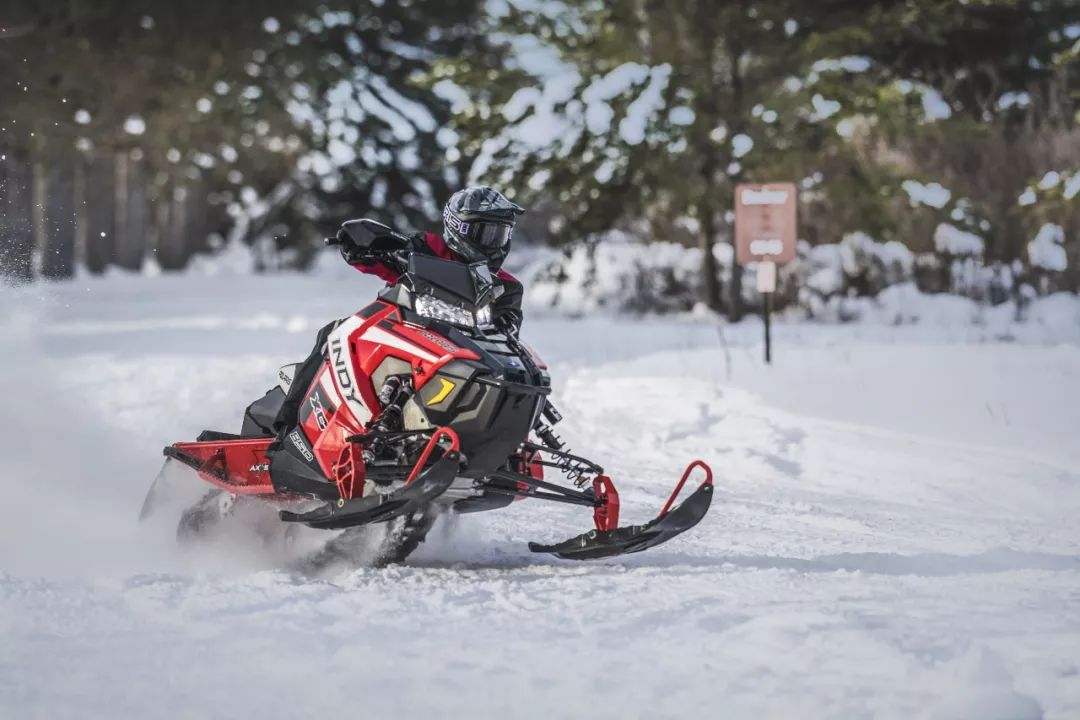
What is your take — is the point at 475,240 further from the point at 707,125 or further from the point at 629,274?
the point at 629,274

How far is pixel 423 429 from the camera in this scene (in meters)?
6.27

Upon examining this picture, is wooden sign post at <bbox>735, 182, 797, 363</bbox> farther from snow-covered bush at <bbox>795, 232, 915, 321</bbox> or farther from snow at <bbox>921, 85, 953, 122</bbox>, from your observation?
snow at <bbox>921, 85, 953, 122</bbox>

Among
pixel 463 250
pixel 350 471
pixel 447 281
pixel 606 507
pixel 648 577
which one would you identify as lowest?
pixel 648 577

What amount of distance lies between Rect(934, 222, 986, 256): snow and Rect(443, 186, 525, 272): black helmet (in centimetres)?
1584

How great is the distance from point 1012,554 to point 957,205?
15.2 metres

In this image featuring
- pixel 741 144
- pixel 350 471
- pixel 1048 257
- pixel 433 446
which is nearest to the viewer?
pixel 433 446

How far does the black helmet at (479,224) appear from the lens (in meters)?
6.67

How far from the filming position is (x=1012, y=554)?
693 centimetres

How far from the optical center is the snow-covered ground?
4.43 m

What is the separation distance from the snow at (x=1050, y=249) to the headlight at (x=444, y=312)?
15290mm

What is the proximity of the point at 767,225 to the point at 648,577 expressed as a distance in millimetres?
8387

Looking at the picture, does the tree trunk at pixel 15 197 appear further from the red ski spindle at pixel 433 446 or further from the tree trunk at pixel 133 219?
the red ski spindle at pixel 433 446

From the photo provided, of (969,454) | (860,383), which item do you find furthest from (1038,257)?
(969,454)

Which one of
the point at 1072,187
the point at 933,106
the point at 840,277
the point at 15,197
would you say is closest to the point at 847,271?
the point at 840,277
